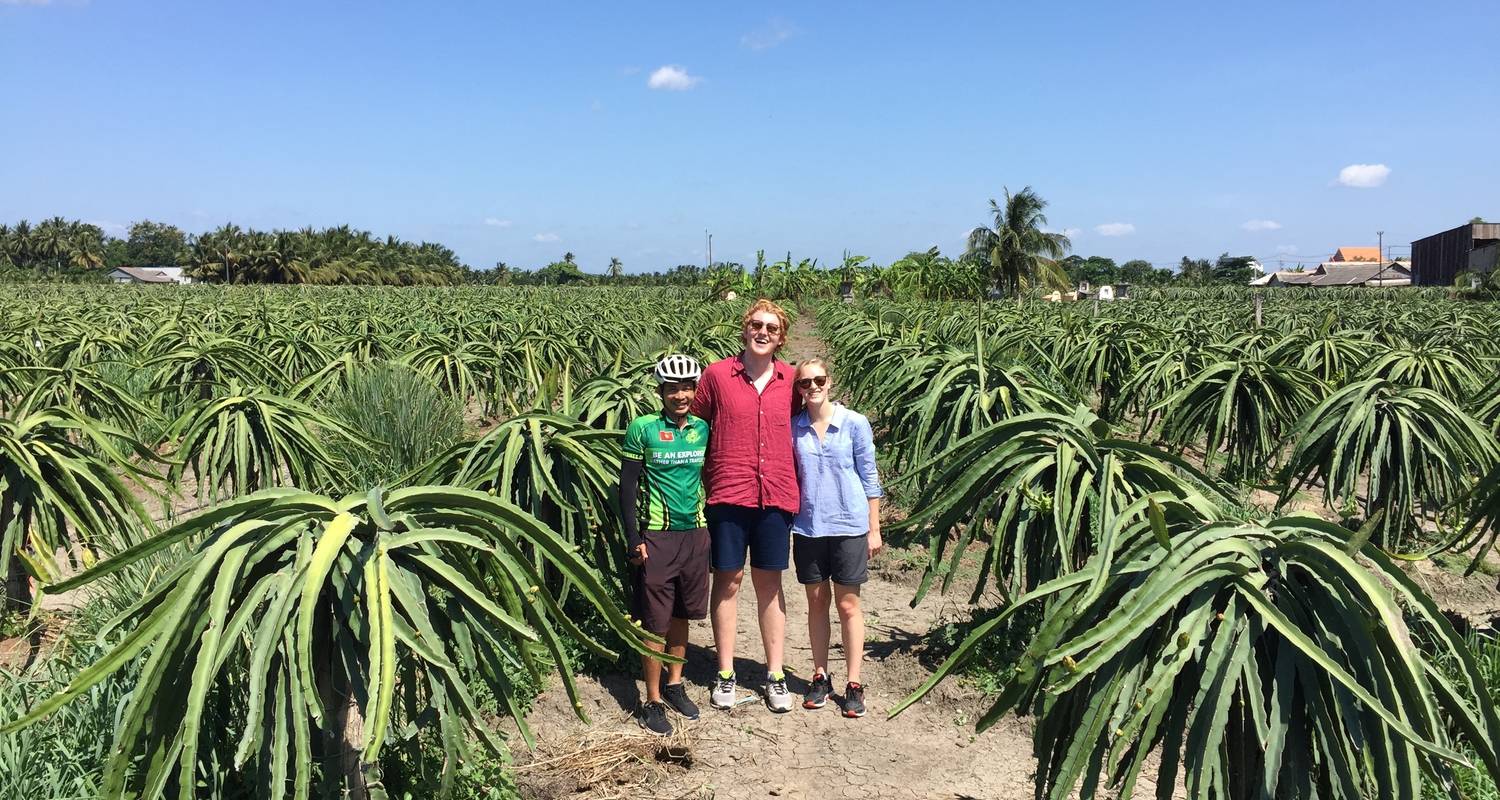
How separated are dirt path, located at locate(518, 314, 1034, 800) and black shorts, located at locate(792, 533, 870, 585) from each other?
0.59 meters

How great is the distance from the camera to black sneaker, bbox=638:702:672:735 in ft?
12.4

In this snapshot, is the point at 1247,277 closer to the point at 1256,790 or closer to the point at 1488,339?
the point at 1488,339

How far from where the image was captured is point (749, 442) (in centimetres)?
388

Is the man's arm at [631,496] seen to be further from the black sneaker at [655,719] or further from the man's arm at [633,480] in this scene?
the black sneaker at [655,719]

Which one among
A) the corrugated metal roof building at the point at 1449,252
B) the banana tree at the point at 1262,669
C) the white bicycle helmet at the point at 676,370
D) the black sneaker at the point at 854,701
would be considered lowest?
the black sneaker at the point at 854,701

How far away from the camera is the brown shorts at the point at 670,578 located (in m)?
3.87

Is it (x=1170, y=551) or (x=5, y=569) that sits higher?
(x=1170, y=551)

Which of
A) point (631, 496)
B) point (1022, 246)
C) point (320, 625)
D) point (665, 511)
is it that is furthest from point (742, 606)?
point (1022, 246)

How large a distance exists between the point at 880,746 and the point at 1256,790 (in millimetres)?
1914

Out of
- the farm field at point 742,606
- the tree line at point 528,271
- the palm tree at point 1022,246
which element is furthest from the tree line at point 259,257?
the farm field at point 742,606

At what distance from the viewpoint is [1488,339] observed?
11000 millimetres

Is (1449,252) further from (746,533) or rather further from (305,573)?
(305,573)

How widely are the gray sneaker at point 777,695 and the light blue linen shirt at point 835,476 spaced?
662mm

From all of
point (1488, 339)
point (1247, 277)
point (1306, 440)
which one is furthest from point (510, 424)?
point (1247, 277)
